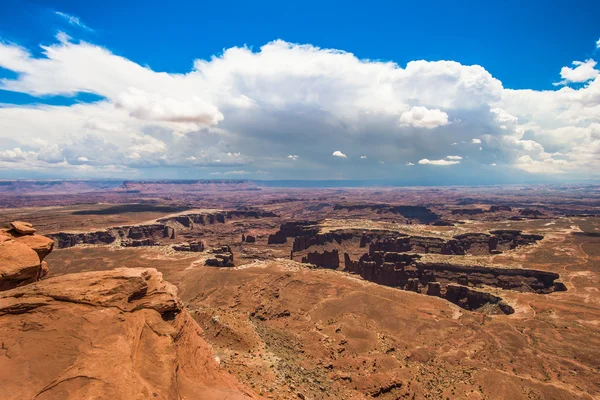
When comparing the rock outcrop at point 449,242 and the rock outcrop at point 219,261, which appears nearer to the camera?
the rock outcrop at point 219,261

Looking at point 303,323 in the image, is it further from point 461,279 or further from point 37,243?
point 461,279

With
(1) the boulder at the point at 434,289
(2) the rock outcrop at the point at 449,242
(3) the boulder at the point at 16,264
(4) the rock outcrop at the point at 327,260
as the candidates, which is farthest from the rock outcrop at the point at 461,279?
(3) the boulder at the point at 16,264

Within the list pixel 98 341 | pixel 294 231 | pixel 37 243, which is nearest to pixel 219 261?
pixel 294 231

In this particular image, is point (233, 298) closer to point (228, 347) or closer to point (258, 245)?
point (228, 347)

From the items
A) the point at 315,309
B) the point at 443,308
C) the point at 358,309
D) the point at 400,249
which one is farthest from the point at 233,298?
the point at 400,249

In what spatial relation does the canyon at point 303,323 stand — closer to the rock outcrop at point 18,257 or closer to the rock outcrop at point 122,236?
the rock outcrop at point 18,257

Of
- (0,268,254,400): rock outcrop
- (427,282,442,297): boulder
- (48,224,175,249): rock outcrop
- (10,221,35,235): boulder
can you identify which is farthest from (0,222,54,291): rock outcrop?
(48,224,175,249): rock outcrop

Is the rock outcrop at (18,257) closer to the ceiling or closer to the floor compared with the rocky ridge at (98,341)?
closer to the ceiling
